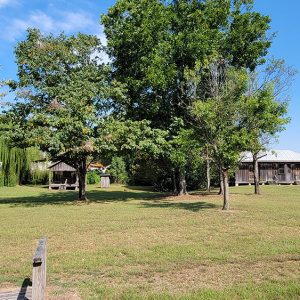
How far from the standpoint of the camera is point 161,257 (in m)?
8.16

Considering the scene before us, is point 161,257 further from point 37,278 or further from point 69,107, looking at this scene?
point 69,107

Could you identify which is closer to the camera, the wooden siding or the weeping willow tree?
the weeping willow tree

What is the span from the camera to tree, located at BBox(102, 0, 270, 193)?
23.0 metres

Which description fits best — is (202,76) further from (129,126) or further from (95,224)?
(95,224)

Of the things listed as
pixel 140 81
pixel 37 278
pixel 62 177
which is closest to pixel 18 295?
pixel 37 278

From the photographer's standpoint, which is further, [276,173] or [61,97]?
[276,173]

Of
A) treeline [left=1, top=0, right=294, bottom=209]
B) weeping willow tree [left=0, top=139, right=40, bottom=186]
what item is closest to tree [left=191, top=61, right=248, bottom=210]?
treeline [left=1, top=0, right=294, bottom=209]

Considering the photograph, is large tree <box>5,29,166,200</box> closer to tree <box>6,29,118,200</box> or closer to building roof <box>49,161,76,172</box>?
tree <box>6,29,118,200</box>

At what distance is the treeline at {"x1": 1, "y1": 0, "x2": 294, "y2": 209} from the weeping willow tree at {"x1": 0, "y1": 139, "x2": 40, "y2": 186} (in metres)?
17.6

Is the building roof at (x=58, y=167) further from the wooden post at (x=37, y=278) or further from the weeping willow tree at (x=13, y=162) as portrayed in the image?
the wooden post at (x=37, y=278)

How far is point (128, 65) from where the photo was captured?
2495 centimetres

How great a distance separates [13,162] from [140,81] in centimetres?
2208

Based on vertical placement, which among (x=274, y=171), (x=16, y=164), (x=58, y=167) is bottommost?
(x=274, y=171)

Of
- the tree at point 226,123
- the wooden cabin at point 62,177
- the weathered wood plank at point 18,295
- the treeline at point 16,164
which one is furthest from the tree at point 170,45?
the wooden cabin at point 62,177
